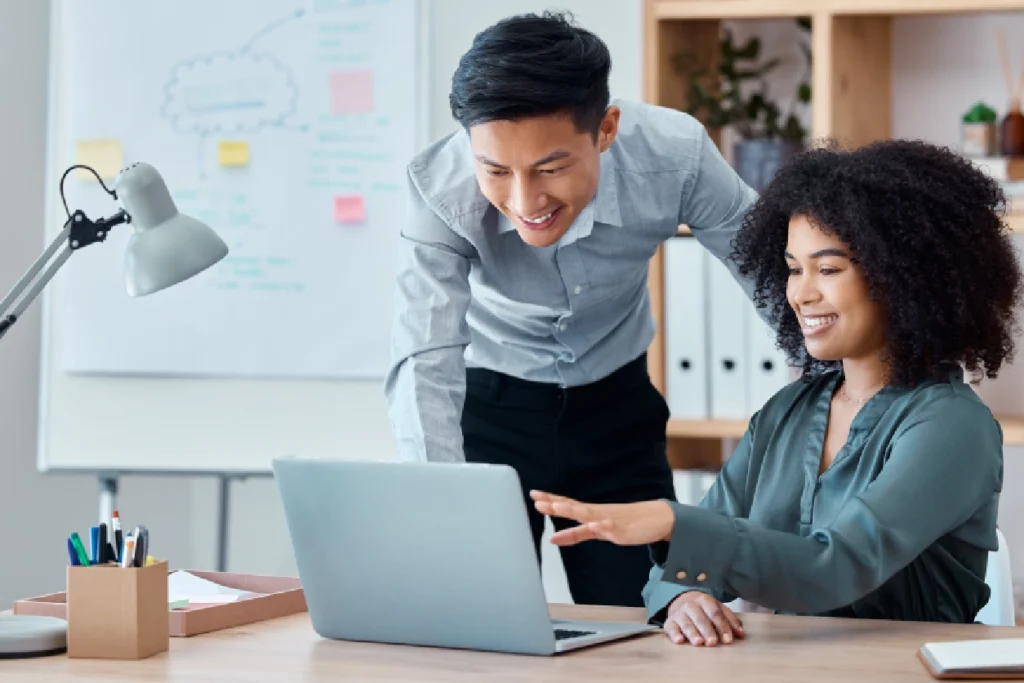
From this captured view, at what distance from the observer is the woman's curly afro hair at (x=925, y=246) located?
1525 millimetres

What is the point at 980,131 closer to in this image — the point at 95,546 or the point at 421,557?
the point at 421,557

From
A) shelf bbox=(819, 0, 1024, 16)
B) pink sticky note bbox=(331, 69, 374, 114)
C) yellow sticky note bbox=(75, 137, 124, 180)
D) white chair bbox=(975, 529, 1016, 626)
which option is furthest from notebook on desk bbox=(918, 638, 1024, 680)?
yellow sticky note bbox=(75, 137, 124, 180)

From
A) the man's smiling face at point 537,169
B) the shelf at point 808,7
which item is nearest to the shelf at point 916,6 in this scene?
the shelf at point 808,7

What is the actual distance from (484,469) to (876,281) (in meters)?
0.53

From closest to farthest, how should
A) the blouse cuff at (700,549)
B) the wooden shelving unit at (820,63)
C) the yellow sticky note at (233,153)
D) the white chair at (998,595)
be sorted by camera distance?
the blouse cuff at (700,549)
the white chair at (998,595)
the wooden shelving unit at (820,63)
the yellow sticky note at (233,153)

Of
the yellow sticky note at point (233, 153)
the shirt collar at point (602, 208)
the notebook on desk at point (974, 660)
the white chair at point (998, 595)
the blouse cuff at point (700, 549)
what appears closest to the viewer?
the notebook on desk at point (974, 660)

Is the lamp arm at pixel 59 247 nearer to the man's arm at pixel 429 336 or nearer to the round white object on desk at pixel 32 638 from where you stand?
the round white object on desk at pixel 32 638

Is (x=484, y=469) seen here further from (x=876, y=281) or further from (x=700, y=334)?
(x=700, y=334)

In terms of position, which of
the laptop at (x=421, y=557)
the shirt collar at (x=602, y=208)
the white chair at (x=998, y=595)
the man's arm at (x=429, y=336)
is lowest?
the white chair at (x=998, y=595)

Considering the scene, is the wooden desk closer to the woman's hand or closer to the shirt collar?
the woman's hand

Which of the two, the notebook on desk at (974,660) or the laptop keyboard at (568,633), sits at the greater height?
the notebook on desk at (974,660)

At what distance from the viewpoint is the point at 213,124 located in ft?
9.08

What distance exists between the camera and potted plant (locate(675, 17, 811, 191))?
8.93 ft

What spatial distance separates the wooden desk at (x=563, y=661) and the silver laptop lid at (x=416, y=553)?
0.02 metres
